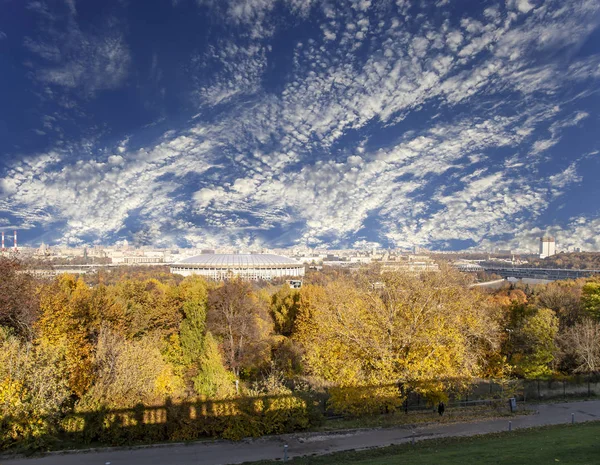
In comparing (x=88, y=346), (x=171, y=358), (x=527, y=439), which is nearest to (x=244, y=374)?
(x=171, y=358)

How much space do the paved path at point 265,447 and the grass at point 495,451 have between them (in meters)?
1.02

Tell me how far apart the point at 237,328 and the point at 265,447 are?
18.6 m

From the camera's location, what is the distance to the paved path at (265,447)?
599 inches

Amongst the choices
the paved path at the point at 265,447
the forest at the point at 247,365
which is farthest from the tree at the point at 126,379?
the paved path at the point at 265,447

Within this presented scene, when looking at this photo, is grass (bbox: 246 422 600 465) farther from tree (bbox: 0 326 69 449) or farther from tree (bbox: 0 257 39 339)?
tree (bbox: 0 257 39 339)

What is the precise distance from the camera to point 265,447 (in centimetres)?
1661

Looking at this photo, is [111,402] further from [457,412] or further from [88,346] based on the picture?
[457,412]

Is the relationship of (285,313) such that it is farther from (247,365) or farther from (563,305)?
(563,305)

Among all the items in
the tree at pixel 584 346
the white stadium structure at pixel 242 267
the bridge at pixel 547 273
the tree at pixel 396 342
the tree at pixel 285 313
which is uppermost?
the white stadium structure at pixel 242 267

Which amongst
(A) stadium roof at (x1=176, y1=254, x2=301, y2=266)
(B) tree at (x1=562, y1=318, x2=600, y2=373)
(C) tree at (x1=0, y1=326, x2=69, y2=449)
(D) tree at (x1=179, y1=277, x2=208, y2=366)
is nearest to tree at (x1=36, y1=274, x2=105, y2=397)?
(C) tree at (x1=0, y1=326, x2=69, y2=449)

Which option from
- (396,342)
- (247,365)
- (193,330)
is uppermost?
(193,330)

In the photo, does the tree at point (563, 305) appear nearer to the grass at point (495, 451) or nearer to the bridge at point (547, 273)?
the grass at point (495, 451)

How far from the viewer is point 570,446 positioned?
13.2m

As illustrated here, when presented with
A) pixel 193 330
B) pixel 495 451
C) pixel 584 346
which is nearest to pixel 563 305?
pixel 584 346
